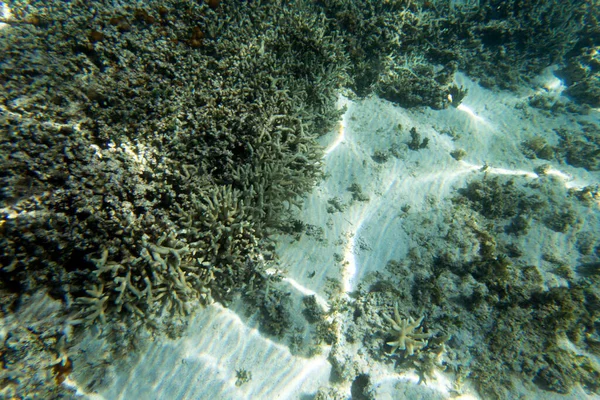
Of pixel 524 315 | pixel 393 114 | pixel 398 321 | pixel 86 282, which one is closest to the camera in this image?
pixel 86 282

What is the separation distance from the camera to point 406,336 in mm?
3893

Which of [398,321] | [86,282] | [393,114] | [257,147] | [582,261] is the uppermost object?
[393,114]

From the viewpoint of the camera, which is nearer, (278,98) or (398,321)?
(398,321)

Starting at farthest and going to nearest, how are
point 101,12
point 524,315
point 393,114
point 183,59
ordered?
1. point 393,114
2. point 101,12
3. point 183,59
4. point 524,315

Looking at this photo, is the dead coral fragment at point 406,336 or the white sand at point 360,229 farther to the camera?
the dead coral fragment at point 406,336

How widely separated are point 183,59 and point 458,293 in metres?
6.23

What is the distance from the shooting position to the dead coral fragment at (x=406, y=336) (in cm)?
382

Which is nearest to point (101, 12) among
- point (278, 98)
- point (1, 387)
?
point (278, 98)

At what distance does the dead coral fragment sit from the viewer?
382cm

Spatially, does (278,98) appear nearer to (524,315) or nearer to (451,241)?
(451,241)

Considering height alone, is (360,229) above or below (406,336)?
above

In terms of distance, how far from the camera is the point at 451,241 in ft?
16.3

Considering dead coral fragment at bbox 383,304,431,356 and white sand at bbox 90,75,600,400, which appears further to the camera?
dead coral fragment at bbox 383,304,431,356

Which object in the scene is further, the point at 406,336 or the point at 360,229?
the point at 360,229
